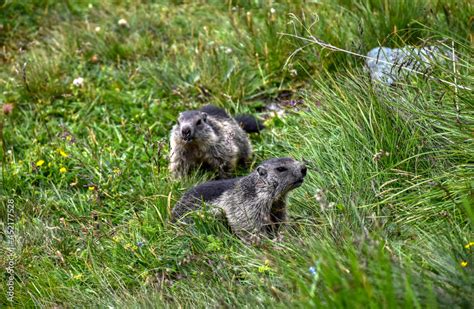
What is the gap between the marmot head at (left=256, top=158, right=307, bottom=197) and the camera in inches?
230

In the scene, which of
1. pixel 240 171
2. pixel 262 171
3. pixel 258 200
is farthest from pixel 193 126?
pixel 258 200

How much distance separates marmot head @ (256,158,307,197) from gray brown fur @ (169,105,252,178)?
1.60m

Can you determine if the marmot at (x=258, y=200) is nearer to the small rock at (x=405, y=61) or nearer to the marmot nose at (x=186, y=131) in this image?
the small rock at (x=405, y=61)

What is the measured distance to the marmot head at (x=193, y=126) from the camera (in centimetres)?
744

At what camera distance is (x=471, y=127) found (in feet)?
17.7

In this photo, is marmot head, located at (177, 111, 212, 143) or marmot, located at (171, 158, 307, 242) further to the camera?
marmot head, located at (177, 111, 212, 143)

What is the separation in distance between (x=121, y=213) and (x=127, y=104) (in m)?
2.46

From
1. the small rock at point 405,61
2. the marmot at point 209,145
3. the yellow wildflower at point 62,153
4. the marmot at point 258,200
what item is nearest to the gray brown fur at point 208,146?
the marmot at point 209,145

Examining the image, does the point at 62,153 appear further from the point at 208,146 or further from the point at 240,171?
the point at 240,171

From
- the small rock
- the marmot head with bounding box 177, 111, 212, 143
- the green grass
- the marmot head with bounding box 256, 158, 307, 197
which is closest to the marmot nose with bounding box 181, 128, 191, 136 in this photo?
the marmot head with bounding box 177, 111, 212, 143

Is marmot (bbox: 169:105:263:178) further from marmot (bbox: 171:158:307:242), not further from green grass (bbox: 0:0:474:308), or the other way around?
marmot (bbox: 171:158:307:242)

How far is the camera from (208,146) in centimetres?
770

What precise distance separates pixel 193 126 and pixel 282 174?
1774 millimetres

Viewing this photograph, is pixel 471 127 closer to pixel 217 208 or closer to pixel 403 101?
pixel 403 101
